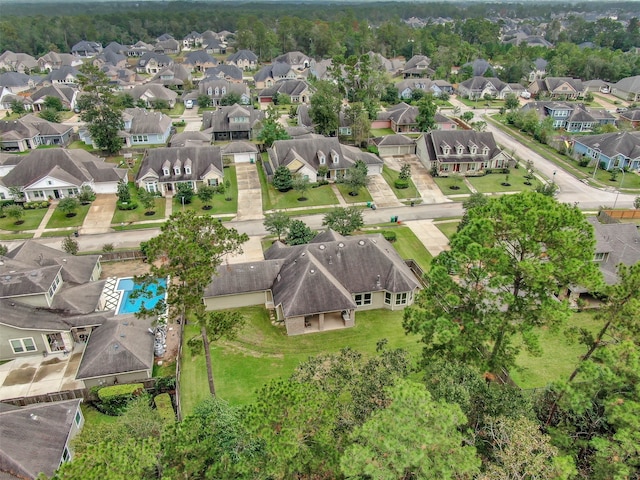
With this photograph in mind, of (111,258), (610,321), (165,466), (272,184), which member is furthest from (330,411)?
(272,184)

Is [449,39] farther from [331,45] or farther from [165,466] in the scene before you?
[165,466]

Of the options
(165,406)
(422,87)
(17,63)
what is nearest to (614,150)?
(422,87)

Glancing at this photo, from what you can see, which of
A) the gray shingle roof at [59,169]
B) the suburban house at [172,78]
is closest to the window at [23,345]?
the gray shingle roof at [59,169]

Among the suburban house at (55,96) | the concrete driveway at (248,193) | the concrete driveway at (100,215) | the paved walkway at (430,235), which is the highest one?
the suburban house at (55,96)

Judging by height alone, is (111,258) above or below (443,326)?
below

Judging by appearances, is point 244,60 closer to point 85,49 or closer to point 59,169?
point 85,49

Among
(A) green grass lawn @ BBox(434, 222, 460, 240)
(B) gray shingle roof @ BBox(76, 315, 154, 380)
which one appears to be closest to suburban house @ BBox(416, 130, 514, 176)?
(A) green grass lawn @ BBox(434, 222, 460, 240)

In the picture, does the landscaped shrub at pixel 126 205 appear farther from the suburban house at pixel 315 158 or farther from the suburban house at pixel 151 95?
the suburban house at pixel 151 95
